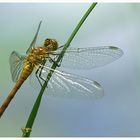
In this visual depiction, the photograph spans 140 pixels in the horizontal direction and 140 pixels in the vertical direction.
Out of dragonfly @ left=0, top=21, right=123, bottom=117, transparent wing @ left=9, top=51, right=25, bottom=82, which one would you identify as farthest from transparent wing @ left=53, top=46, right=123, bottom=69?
transparent wing @ left=9, top=51, right=25, bottom=82

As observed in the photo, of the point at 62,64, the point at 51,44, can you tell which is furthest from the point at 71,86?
the point at 51,44

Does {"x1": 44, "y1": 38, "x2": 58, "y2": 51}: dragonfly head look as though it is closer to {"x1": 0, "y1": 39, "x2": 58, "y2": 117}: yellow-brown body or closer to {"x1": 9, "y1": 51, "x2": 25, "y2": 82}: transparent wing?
{"x1": 0, "y1": 39, "x2": 58, "y2": 117}: yellow-brown body

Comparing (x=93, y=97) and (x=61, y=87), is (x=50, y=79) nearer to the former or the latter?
(x=61, y=87)

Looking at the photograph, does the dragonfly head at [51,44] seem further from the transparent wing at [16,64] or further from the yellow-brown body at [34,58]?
the transparent wing at [16,64]

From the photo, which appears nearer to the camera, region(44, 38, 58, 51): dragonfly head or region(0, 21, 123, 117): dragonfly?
region(0, 21, 123, 117): dragonfly

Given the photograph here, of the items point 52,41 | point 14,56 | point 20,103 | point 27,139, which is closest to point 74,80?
point 52,41

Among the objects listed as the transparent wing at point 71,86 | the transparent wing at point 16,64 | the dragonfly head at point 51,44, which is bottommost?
the transparent wing at point 71,86

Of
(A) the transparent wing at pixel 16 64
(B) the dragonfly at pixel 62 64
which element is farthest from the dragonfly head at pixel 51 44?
(A) the transparent wing at pixel 16 64

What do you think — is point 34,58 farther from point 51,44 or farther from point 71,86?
point 71,86
